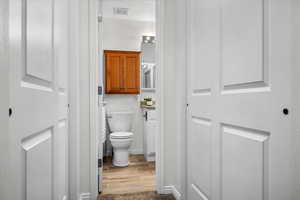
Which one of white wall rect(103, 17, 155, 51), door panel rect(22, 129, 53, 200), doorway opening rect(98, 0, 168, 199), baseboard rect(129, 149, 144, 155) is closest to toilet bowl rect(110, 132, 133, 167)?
doorway opening rect(98, 0, 168, 199)

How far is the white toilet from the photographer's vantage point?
2.82 m

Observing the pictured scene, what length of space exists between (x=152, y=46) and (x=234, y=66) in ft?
Result: 9.30

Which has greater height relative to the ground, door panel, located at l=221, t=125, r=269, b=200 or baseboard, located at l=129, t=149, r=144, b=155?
door panel, located at l=221, t=125, r=269, b=200

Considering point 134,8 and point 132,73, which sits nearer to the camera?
point 134,8

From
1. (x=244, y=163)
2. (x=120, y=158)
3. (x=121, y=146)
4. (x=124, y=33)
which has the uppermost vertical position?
(x=124, y=33)

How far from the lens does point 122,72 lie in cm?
350

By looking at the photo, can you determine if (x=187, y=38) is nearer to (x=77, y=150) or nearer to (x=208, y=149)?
(x=208, y=149)

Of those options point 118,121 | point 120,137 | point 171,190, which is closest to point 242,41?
point 171,190

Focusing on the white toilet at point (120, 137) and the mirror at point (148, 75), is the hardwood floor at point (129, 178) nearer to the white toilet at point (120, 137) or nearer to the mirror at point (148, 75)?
the white toilet at point (120, 137)

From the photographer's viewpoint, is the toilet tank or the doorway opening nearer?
the doorway opening

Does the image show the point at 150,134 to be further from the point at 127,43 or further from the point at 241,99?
the point at 241,99

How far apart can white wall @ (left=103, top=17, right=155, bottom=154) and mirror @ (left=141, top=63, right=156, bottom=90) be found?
11.5 inches

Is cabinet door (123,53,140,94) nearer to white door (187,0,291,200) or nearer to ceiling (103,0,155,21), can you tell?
ceiling (103,0,155,21)

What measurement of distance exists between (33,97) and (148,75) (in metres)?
2.96
